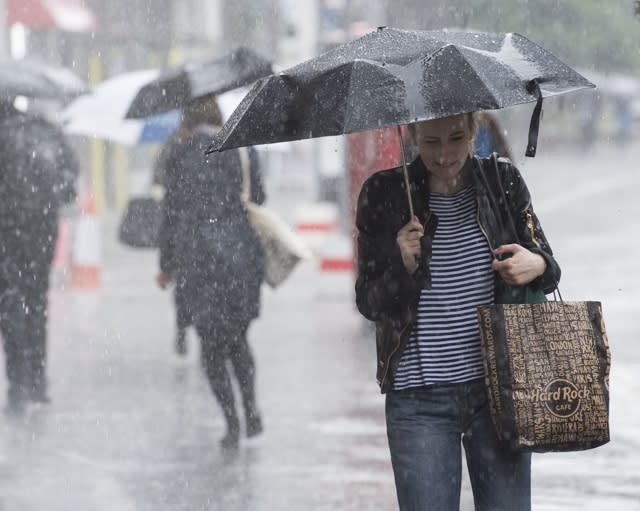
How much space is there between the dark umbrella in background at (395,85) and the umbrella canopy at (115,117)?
605 centimetres

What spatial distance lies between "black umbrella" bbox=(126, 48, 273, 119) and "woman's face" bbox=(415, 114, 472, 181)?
356 cm

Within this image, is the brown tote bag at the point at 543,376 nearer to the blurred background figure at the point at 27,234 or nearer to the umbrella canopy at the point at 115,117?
the blurred background figure at the point at 27,234

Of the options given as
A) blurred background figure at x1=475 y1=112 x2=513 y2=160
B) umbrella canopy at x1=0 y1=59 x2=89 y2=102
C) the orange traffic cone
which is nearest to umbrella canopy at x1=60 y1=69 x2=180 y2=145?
umbrella canopy at x1=0 y1=59 x2=89 y2=102

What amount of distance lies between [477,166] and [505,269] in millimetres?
326

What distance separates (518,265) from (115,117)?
664 centimetres

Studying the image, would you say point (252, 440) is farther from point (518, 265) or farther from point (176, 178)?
point (518, 265)

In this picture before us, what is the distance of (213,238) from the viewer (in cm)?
715

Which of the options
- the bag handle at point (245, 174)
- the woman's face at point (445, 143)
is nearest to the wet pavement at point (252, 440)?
the bag handle at point (245, 174)

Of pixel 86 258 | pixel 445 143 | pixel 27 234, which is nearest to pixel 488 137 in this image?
pixel 445 143

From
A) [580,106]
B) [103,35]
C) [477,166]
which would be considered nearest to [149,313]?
[477,166]

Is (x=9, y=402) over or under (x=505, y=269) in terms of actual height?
under

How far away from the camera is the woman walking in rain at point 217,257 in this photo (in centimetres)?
712

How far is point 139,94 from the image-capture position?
7.82 metres

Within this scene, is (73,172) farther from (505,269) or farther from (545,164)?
(545,164)
